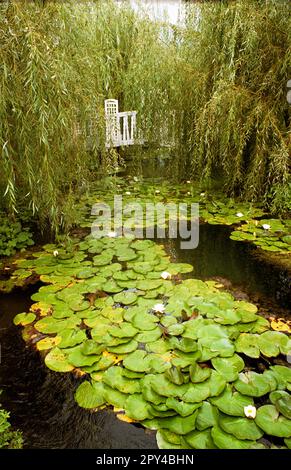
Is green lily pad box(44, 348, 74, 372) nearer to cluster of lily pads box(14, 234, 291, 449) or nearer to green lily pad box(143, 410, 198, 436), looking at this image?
cluster of lily pads box(14, 234, 291, 449)

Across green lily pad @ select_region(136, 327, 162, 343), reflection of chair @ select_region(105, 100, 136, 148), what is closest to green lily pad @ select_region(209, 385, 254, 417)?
green lily pad @ select_region(136, 327, 162, 343)

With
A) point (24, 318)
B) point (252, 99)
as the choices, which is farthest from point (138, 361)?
point (252, 99)

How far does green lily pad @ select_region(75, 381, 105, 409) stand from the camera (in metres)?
1.42

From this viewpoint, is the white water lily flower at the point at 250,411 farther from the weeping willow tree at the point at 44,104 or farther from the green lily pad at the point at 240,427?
the weeping willow tree at the point at 44,104

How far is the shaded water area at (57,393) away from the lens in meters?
1.31

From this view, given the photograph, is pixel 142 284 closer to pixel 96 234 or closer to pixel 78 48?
pixel 96 234

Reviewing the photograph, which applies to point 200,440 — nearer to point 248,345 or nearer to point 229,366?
point 229,366

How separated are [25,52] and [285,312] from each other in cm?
202

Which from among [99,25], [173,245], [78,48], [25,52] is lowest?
[173,245]

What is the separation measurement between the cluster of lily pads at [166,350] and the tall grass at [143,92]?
0.63 metres

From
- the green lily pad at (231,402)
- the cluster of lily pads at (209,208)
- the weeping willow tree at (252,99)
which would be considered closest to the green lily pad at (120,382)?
the green lily pad at (231,402)

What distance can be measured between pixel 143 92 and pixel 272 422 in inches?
154
